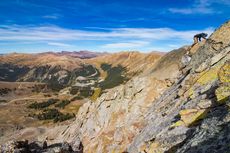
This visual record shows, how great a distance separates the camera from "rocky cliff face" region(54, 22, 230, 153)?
19.6 m

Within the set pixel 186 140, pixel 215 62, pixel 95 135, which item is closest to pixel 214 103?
pixel 186 140

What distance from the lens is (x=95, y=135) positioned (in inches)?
2258

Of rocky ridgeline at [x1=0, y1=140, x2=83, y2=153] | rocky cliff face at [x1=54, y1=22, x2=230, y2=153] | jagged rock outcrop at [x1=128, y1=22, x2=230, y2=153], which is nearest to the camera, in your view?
jagged rock outcrop at [x1=128, y1=22, x2=230, y2=153]

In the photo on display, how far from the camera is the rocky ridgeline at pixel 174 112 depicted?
64.4ft

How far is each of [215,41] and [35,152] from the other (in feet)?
102

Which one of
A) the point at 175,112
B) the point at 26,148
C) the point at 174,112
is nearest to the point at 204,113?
the point at 175,112

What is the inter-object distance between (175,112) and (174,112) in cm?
39

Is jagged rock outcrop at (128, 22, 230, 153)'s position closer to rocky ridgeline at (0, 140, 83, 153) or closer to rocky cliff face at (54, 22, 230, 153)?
rocky cliff face at (54, 22, 230, 153)

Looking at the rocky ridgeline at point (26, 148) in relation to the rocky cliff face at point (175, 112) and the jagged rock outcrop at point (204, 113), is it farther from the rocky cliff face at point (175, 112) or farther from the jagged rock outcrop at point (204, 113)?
the jagged rock outcrop at point (204, 113)

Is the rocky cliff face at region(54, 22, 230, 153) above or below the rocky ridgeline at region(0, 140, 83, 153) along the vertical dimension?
above

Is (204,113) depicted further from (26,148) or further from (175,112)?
(26,148)

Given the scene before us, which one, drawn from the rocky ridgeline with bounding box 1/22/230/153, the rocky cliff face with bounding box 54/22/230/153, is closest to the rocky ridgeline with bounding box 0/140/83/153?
the rocky ridgeline with bounding box 1/22/230/153

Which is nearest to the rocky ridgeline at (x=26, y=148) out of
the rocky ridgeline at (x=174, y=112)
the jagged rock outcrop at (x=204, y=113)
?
the rocky ridgeline at (x=174, y=112)

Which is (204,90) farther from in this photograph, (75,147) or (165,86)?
(75,147)
